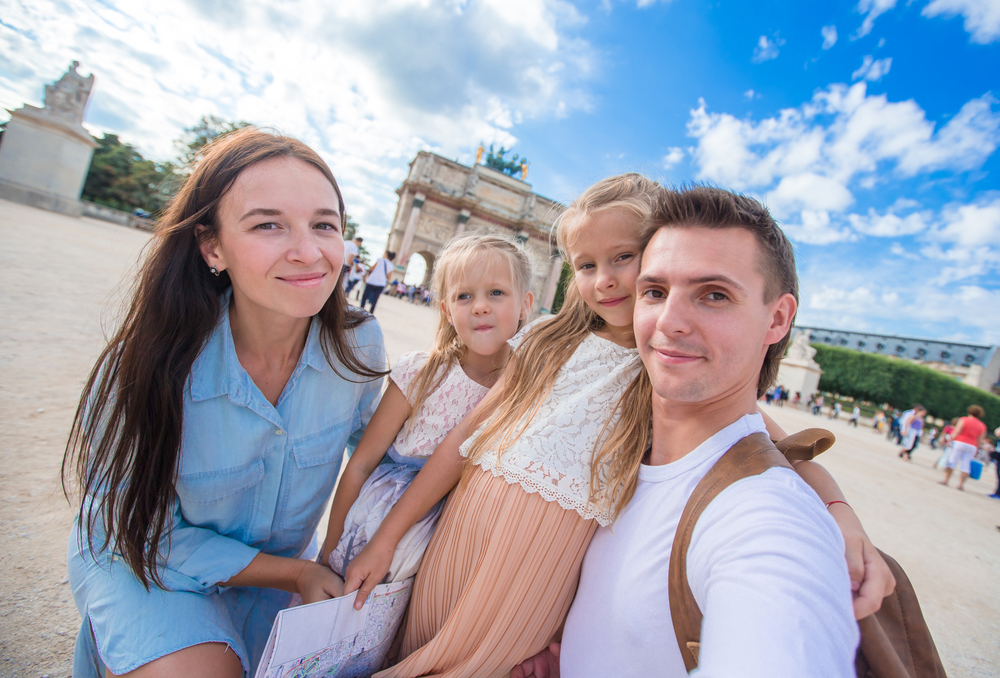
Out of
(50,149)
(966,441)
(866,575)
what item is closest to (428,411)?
(866,575)

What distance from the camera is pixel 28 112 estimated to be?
59.0ft

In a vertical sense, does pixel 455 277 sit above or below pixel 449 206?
below

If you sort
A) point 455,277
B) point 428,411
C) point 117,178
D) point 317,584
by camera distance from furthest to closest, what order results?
point 117,178 < point 455,277 < point 428,411 < point 317,584

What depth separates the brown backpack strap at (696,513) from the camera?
39.3 inches

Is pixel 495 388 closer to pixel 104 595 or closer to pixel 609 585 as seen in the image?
pixel 609 585

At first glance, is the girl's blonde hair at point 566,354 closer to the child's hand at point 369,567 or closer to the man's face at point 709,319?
the man's face at point 709,319

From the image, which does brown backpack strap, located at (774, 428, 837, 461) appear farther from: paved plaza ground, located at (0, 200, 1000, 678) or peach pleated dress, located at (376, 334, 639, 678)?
paved plaza ground, located at (0, 200, 1000, 678)

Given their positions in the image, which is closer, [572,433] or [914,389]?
[572,433]

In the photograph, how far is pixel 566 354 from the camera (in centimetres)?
167

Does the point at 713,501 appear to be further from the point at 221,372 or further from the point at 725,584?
the point at 221,372

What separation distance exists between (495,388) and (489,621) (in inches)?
29.9

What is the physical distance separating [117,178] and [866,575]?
56.7 metres

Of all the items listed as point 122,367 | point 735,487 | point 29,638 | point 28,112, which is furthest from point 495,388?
point 28,112

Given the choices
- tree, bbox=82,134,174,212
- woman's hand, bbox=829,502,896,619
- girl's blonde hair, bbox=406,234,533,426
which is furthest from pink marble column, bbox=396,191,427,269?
woman's hand, bbox=829,502,896,619
